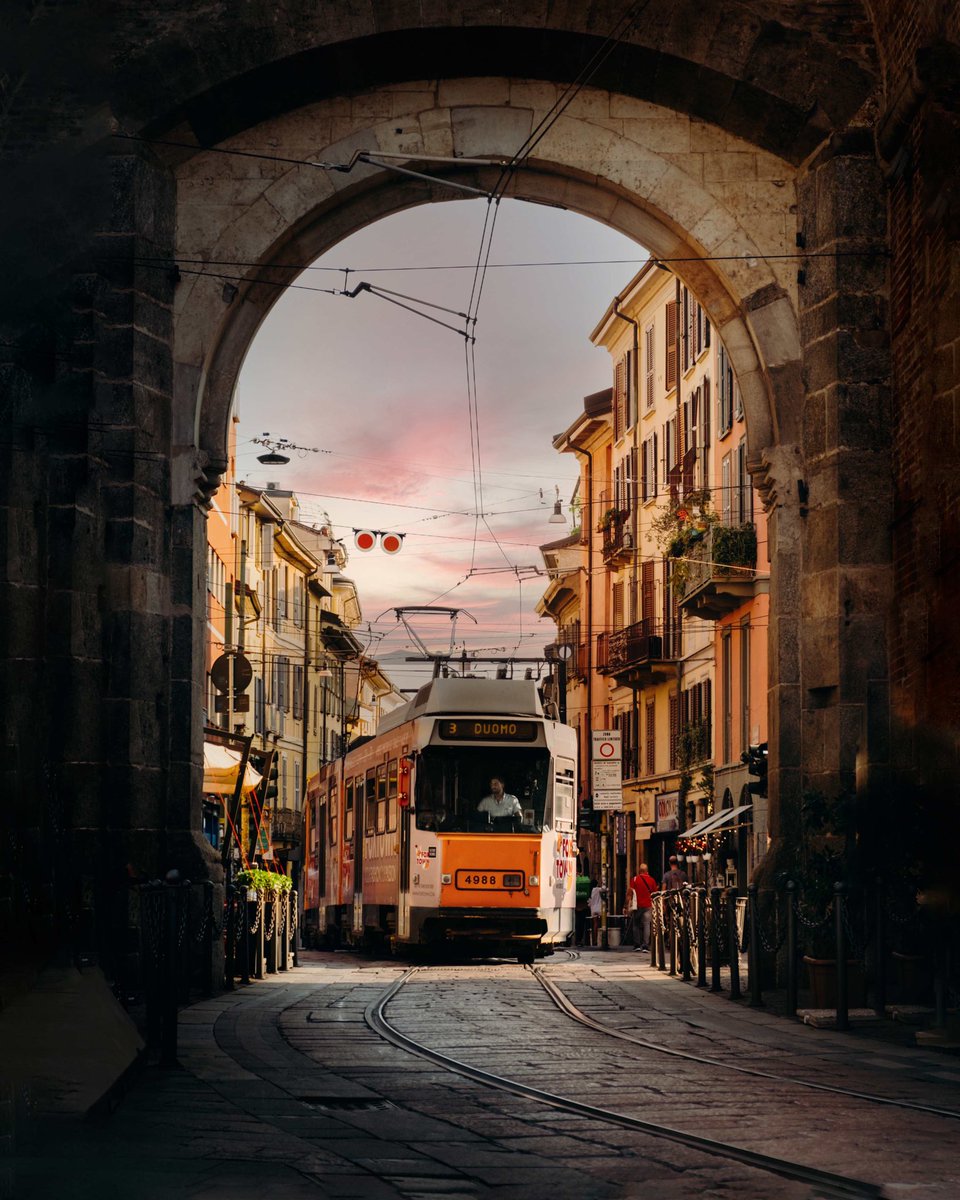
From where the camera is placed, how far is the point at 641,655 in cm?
4728

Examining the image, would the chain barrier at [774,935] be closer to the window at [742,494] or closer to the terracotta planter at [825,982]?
the terracotta planter at [825,982]

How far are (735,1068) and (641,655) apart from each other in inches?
1453

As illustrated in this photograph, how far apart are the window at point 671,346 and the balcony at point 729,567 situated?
28.1 ft

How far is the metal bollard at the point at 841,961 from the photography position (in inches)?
520

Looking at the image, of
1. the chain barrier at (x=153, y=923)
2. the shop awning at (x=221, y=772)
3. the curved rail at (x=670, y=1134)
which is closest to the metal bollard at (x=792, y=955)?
the curved rail at (x=670, y=1134)

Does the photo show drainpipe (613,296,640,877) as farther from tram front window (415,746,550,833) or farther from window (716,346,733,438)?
tram front window (415,746,550,833)

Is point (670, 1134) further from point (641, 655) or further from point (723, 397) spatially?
point (641, 655)

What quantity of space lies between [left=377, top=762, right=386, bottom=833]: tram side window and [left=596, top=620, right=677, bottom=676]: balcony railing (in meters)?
20.7

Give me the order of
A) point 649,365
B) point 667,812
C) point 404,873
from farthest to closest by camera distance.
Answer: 1. point 649,365
2. point 667,812
3. point 404,873

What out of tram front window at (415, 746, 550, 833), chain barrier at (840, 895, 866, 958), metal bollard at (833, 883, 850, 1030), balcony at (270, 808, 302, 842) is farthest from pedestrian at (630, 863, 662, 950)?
balcony at (270, 808, 302, 842)

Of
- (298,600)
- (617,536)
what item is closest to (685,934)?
(617,536)

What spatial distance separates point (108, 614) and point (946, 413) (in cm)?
713

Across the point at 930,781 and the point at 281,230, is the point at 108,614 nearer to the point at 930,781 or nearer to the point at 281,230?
the point at 281,230

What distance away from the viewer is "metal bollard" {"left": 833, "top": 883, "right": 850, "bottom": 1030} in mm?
13211
